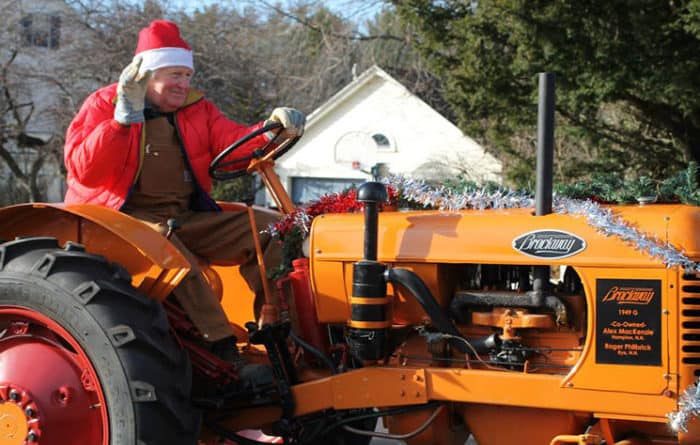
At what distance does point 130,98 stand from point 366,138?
20639mm

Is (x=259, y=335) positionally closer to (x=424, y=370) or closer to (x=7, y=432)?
(x=424, y=370)

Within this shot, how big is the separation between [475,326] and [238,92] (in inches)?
825

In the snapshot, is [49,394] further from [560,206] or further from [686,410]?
[686,410]

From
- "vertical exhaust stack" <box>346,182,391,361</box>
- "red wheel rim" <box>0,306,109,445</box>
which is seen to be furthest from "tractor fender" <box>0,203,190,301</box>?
"vertical exhaust stack" <box>346,182,391,361</box>

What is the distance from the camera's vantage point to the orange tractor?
3.01 m

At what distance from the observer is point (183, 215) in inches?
164

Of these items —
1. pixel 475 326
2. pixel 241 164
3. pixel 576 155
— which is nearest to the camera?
pixel 475 326

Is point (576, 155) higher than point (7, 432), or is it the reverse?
point (576, 155)

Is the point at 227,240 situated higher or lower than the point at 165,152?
lower

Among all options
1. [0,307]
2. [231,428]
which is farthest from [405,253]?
[0,307]

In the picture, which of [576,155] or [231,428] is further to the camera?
[576,155]

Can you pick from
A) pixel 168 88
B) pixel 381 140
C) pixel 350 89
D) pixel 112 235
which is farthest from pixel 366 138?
pixel 112 235

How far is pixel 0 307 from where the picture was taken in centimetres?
334

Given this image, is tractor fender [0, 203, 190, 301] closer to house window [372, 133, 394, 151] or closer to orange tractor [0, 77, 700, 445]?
orange tractor [0, 77, 700, 445]
